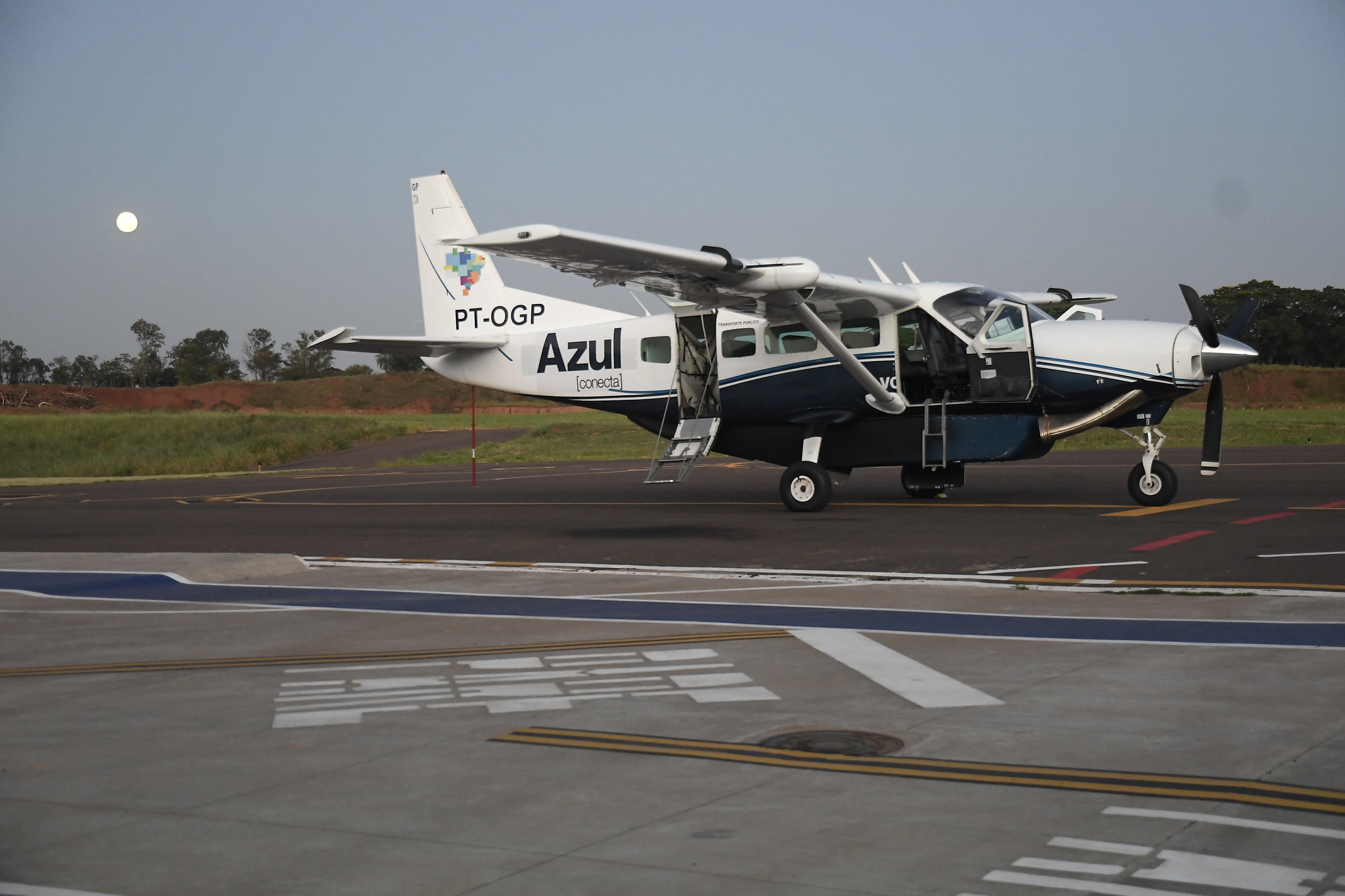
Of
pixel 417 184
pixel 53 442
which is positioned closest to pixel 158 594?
pixel 417 184

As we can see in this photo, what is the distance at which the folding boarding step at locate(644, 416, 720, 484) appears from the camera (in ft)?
61.9

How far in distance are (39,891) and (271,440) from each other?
158 feet

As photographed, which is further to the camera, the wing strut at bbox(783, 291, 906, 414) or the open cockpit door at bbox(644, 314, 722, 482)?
the open cockpit door at bbox(644, 314, 722, 482)

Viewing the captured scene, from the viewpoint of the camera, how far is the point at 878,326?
18.4 m

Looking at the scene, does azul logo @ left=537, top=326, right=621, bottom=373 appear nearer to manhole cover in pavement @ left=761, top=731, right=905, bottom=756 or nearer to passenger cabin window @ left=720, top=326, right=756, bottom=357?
passenger cabin window @ left=720, top=326, right=756, bottom=357

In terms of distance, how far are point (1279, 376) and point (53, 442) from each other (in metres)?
71.5

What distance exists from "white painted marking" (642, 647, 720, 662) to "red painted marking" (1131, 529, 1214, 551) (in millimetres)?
6667

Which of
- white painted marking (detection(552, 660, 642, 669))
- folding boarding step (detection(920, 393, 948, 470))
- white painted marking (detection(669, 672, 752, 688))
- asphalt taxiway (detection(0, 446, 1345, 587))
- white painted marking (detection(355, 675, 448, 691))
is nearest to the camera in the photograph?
white painted marking (detection(669, 672, 752, 688))

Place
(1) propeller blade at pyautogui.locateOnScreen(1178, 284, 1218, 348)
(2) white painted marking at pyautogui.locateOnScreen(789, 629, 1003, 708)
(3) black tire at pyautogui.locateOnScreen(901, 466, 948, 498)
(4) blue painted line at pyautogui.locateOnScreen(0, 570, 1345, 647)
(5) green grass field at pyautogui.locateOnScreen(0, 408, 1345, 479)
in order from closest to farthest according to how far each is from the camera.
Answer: (2) white painted marking at pyautogui.locateOnScreen(789, 629, 1003, 708), (4) blue painted line at pyautogui.locateOnScreen(0, 570, 1345, 647), (1) propeller blade at pyautogui.locateOnScreen(1178, 284, 1218, 348), (3) black tire at pyautogui.locateOnScreen(901, 466, 948, 498), (5) green grass field at pyautogui.locateOnScreen(0, 408, 1345, 479)

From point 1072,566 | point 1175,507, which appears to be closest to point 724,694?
point 1072,566

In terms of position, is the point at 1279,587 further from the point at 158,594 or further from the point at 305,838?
the point at 158,594

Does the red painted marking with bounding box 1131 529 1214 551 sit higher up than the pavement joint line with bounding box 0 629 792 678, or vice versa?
the red painted marking with bounding box 1131 529 1214 551

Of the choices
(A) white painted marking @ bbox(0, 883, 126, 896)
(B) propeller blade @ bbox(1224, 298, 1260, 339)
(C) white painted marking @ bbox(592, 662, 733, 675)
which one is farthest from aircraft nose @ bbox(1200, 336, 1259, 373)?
(A) white painted marking @ bbox(0, 883, 126, 896)

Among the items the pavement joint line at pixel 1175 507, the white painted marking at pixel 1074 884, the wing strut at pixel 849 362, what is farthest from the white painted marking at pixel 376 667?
the pavement joint line at pixel 1175 507
